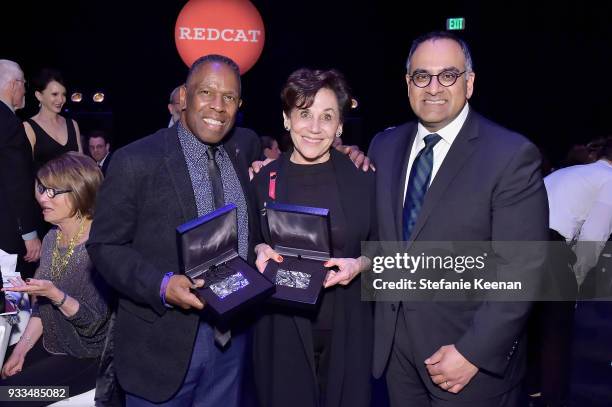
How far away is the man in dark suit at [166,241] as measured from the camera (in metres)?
2.21

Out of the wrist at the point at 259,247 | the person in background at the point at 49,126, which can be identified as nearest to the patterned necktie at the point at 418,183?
the wrist at the point at 259,247

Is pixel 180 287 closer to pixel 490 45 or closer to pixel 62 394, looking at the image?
pixel 62 394

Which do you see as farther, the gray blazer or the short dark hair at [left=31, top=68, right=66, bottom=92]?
the short dark hair at [left=31, top=68, right=66, bottom=92]

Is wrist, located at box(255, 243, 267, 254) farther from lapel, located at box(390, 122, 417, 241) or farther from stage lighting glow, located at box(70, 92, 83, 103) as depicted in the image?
stage lighting glow, located at box(70, 92, 83, 103)

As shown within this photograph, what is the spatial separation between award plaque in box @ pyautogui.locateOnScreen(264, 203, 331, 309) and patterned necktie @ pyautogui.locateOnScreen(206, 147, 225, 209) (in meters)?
0.24

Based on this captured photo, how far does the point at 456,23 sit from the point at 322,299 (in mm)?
6842

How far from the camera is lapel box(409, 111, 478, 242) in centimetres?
220

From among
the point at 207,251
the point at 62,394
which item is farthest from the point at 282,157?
the point at 62,394

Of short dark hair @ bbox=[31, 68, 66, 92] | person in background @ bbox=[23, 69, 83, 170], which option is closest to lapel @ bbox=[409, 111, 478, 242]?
person in background @ bbox=[23, 69, 83, 170]

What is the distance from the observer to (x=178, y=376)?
2.29m

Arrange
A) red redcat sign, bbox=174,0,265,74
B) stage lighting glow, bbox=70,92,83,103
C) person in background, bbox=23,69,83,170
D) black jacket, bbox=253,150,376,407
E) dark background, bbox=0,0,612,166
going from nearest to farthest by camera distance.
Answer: black jacket, bbox=253,150,376,407
person in background, bbox=23,69,83,170
red redcat sign, bbox=174,0,265,74
dark background, bbox=0,0,612,166
stage lighting glow, bbox=70,92,83,103

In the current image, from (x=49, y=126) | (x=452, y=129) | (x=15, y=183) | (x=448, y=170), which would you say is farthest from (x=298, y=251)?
(x=49, y=126)

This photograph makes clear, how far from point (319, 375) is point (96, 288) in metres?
1.10
